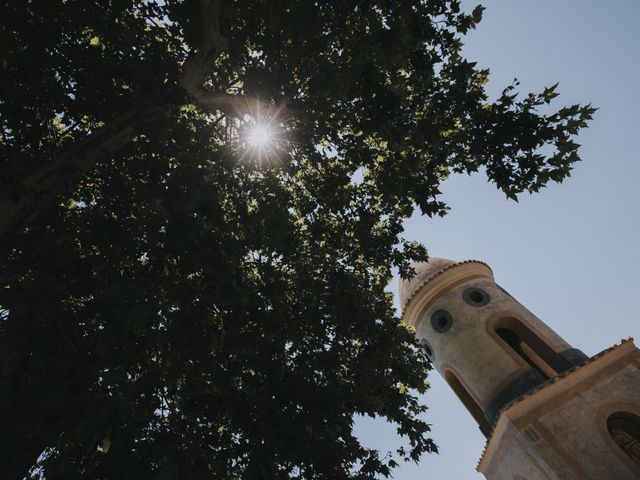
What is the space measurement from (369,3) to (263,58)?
7.48 ft

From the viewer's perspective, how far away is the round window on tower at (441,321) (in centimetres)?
1381

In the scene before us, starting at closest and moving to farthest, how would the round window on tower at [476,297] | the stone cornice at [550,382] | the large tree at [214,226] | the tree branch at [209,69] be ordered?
the large tree at [214,226], the tree branch at [209,69], the stone cornice at [550,382], the round window on tower at [476,297]

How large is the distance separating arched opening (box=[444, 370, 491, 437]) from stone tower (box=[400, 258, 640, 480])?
0.03 metres

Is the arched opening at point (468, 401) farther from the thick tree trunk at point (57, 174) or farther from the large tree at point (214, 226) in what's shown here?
the thick tree trunk at point (57, 174)

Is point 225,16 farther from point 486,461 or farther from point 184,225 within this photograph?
point 486,461

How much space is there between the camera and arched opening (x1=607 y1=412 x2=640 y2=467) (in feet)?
30.2

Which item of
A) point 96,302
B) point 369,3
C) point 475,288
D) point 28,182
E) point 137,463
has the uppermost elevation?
point 475,288

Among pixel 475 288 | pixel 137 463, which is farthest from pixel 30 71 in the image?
pixel 475 288

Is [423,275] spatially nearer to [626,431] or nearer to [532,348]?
[532,348]

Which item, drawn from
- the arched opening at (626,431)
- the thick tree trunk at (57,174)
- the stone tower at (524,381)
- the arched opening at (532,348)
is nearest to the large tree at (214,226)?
the thick tree trunk at (57,174)

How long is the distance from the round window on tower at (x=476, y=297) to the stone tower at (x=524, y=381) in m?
0.04

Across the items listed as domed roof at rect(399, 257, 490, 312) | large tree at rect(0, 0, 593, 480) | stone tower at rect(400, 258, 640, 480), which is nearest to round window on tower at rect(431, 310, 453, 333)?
stone tower at rect(400, 258, 640, 480)

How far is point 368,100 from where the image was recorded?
246 inches

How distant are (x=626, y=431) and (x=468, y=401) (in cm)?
502
